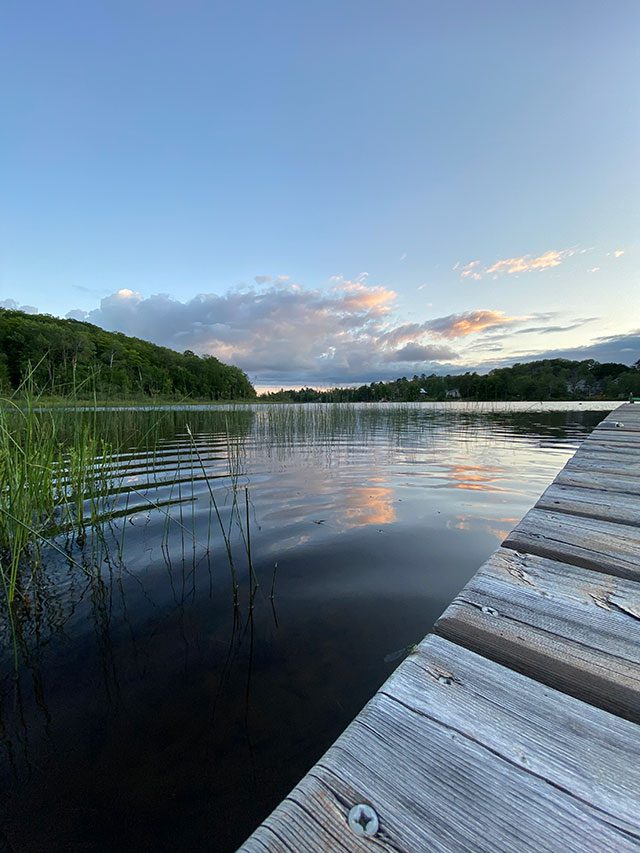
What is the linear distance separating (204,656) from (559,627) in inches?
72.4

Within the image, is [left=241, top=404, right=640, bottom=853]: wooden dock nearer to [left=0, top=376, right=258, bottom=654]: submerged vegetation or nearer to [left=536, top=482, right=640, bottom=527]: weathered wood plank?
[left=536, top=482, right=640, bottom=527]: weathered wood plank

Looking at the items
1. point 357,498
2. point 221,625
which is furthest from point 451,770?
point 357,498

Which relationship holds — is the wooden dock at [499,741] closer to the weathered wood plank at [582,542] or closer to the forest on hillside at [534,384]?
the weathered wood plank at [582,542]

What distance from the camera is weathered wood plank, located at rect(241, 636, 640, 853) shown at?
26.3 inches

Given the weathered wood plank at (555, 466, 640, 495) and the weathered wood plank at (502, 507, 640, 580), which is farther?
the weathered wood plank at (555, 466, 640, 495)

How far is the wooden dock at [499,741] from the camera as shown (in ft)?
2.22

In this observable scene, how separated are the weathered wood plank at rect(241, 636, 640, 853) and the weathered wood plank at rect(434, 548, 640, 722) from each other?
0.10 metres

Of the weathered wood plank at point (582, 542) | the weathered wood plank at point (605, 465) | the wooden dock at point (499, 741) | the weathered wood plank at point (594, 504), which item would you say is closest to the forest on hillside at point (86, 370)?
the wooden dock at point (499, 741)

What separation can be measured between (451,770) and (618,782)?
0.34 metres

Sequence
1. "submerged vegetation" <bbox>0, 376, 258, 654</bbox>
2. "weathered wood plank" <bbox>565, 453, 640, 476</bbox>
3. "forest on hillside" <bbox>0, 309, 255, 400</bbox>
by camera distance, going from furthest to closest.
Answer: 1. "forest on hillside" <bbox>0, 309, 255, 400</bbox>
2. "weathered wood plank" <bbox>565, 453, 640, 476</bbox>
3. "submerged vegetation" <bbox>0, 376, 258, 654</bbox>

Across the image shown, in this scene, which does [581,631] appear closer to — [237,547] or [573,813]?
[573,813]

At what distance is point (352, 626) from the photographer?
7.74 ft

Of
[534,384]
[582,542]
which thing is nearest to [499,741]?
[582,542]

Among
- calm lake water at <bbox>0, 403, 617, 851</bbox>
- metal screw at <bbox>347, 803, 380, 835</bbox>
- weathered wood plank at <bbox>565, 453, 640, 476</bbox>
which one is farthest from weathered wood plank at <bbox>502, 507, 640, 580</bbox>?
metal screw at <bbox>347, 803, 380, 835</bbox>
